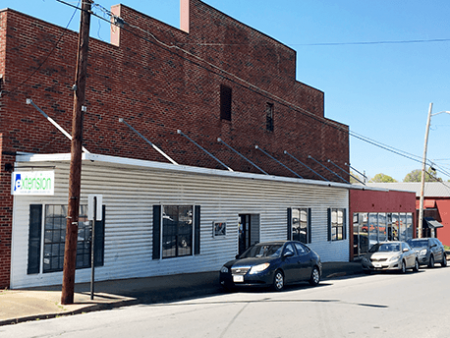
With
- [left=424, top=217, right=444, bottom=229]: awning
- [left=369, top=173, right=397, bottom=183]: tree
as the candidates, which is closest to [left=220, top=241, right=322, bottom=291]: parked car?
[left=424, top=217, right=444, bottom=229]: awning

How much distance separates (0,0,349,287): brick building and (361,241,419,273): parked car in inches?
183

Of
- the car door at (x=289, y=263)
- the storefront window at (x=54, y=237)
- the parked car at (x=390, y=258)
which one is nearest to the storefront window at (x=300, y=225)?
the parked car at (x=390, y=258)

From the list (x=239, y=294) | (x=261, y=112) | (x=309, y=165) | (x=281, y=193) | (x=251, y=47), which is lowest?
(x=239, y=294)

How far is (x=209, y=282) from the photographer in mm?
15172

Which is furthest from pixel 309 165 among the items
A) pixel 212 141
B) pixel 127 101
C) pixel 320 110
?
pixel 127 101

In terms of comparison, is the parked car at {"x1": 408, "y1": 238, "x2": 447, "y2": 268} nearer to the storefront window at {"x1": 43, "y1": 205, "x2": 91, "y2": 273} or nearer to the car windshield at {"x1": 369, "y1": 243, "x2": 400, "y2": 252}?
the car windshield at {"x1": 369, "y1": 243, "x2": 400, "y2": 252}

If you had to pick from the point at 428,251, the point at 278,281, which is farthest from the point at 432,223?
the point at 278,281

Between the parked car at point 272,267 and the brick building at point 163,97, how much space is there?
11.0 ft

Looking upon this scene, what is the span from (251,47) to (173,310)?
589 inches

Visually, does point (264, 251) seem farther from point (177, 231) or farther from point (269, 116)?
point (269, 116)

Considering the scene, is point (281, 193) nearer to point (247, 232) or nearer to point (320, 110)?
point (247, 232)

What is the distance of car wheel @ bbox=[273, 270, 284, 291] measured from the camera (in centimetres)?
1370

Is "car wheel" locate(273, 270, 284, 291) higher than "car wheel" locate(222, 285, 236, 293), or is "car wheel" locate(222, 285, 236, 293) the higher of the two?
"car wheel" locate(273, 270, 284, 291)

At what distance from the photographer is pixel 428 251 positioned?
24.4m
